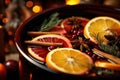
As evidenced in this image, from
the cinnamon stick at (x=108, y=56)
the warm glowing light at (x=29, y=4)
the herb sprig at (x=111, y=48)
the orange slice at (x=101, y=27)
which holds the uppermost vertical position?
the warm glowing light at (x=29, y=4)

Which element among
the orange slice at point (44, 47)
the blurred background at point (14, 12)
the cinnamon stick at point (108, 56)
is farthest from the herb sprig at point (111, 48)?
the blurred background at point (14, 12)

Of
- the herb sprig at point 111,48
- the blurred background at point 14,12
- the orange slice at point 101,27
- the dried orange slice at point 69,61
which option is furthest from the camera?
the blurred background at point 14,12

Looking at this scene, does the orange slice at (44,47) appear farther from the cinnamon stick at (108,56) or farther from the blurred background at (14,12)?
the blurred background at (14,12)

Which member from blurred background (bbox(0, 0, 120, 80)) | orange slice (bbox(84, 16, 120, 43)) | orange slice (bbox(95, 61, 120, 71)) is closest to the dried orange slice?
orange slice (bbox(95, 61, 120, 71))

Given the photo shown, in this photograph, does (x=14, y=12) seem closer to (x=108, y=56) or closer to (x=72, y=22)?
(x=72, y=22)

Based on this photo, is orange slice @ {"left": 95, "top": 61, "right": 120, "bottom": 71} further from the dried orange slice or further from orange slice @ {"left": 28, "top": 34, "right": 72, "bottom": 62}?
orange slice @ {"left": 28, "top": 34, "right": 72, "bottom": 62}

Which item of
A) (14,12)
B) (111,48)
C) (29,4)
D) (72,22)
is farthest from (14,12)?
(111,48)
